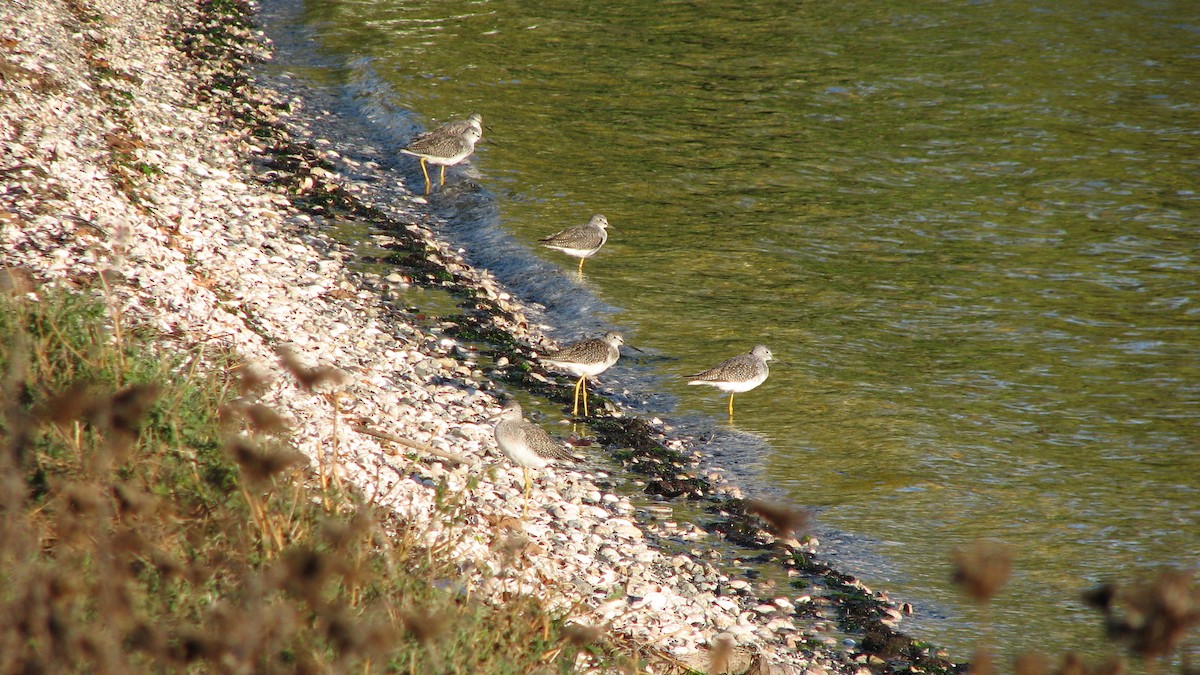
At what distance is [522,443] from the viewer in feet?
Answer: 35.6

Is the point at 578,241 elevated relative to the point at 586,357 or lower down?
lower down

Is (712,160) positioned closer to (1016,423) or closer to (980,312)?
(980,312)

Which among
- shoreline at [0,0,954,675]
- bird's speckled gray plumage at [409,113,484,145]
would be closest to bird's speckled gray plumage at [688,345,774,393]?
shoreline at [0,0,954,675]

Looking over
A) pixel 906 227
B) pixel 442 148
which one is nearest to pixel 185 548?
pixel 442 148

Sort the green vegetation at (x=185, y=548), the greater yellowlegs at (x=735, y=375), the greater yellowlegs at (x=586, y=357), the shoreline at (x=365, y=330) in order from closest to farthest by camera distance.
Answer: the green vegetation at (x=185, y=548) < the shoreline at (x=365, y=330) < the greater yellowlegs at (x=586, y=357) < the greater yellowlegs at (x=735, y=375)

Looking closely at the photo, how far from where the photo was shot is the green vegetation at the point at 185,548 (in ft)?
14.6

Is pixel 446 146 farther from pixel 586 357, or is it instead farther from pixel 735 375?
pixel 735 375

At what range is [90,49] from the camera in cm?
2333

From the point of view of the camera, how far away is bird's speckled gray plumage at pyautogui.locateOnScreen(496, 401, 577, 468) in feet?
35.4

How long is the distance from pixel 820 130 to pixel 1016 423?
12.7 m

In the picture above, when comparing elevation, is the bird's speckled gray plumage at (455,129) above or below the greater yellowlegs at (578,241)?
above

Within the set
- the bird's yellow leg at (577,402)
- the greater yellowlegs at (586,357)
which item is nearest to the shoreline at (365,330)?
the bird's yellow leg at (577,402)

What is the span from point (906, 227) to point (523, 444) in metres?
12.4

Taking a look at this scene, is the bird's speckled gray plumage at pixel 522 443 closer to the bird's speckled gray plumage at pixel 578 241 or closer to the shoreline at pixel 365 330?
the shoreline at pixel 365 330
